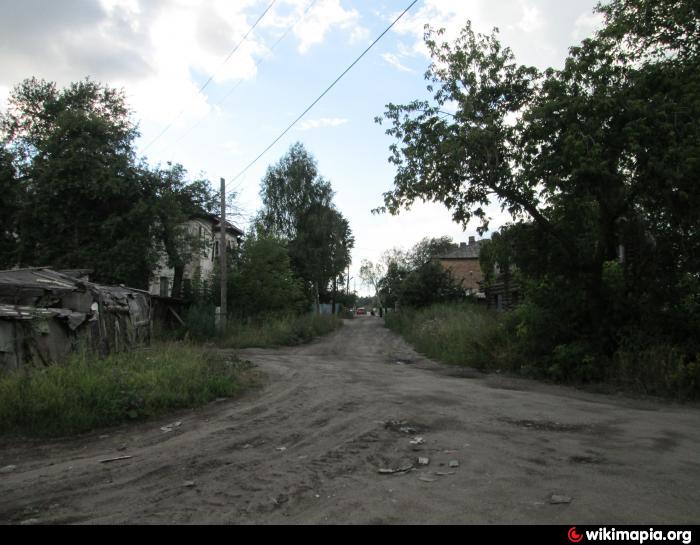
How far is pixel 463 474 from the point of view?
16.6 ft

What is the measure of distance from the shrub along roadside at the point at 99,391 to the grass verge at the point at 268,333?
→ 13388 mm

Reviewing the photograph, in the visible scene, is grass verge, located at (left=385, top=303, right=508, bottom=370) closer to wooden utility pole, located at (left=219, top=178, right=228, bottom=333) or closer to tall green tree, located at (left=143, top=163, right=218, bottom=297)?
wooden utility pole, located at (left=219, top=178, right=228, bottom=333)

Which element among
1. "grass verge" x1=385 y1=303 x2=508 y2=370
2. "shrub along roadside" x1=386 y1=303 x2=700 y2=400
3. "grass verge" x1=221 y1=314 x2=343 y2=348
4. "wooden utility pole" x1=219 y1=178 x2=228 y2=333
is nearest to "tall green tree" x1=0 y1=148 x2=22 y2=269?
"wooden utility pole" x1=219 y1=178 x2=228 y2=333

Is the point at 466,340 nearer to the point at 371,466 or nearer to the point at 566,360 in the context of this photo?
the point at 566,360

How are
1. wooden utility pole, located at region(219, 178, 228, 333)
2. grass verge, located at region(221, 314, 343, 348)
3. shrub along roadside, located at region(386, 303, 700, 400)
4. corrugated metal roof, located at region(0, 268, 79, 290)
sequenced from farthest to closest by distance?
wooden utility pole, located at region(219, 178, 228, 333) < grass verge, located at region(221, 314, 343, 348) < corrugated metal roof, located at region(0, 268, 79, 290) < shrub along roadside, located at region(386, 303, 700, 400)

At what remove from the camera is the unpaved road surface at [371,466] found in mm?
4137

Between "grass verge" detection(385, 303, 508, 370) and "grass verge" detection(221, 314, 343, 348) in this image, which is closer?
"grass verge" detection(385, 303, 508, 370)

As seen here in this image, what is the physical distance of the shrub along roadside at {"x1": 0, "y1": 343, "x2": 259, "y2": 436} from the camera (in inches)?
277

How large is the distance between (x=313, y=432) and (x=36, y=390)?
159 inches

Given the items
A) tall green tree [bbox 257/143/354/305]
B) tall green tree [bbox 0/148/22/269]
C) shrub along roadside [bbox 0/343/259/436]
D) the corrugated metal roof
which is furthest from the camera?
tall green tree [bbox 257/143/354/305]

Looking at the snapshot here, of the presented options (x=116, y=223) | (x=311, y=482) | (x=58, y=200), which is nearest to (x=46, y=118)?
(x=58, y=200)

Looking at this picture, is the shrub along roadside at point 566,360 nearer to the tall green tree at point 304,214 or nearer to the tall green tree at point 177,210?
the tall green tree at point 177,210
